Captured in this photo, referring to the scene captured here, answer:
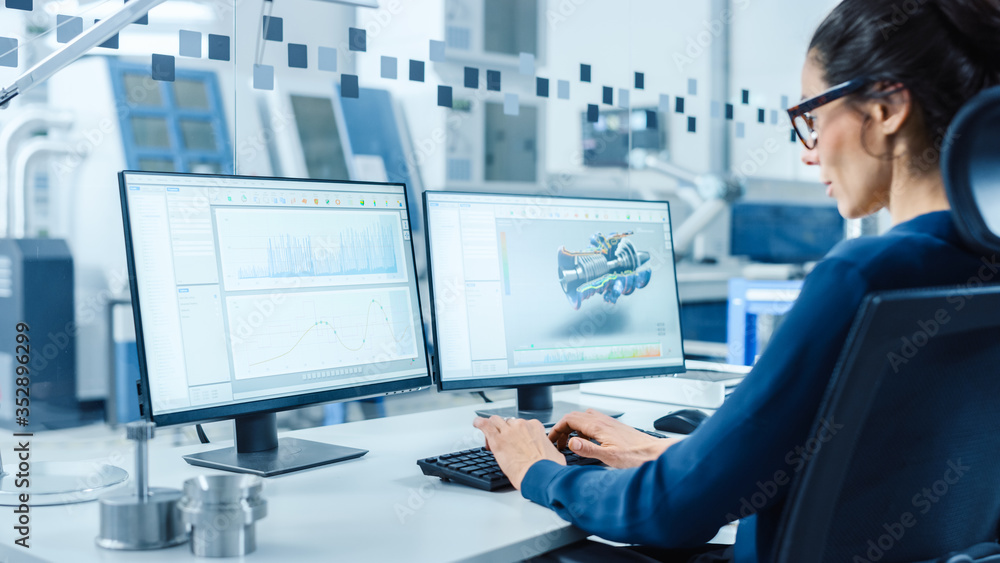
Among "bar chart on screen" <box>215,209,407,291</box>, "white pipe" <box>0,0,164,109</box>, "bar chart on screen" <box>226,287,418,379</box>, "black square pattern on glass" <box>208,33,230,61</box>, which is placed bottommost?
"bar chart on screen" <box>226,287,418,379</box>

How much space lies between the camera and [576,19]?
12.2 ft

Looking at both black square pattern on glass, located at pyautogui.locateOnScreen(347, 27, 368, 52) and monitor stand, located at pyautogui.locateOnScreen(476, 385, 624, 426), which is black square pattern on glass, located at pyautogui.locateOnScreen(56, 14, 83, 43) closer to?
black square pattern on glass, located at pyautogui.locateOnScreen(347, 27, 368, 52)

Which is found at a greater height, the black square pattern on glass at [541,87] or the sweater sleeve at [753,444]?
the black square pattern on glass at [541,87]

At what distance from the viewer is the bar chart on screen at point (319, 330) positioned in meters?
1.10

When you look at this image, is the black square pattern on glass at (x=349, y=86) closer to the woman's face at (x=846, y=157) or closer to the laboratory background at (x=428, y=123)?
the laboratory background at (x=428, y=123)

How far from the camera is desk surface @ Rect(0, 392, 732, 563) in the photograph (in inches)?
32.0

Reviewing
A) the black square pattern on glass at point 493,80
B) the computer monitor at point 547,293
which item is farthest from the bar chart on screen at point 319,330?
the black square pattern on glass at point 493,80

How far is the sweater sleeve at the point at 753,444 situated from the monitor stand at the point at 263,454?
A: 46 centimetres

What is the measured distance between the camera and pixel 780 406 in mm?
723

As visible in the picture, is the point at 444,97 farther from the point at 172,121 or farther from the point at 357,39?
the point at 172,121

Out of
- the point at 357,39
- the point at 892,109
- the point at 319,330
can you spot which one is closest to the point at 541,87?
the point at 357,39

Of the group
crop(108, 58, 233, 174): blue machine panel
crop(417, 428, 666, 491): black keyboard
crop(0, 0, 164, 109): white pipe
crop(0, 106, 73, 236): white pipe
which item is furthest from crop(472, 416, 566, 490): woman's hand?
crop(108, 58, 233, 174): blue machine panel

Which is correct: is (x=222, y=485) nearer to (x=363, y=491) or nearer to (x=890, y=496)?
(x=363, y=491)

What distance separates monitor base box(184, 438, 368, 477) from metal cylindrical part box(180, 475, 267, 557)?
29cm
